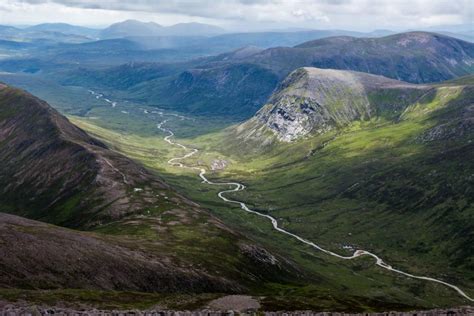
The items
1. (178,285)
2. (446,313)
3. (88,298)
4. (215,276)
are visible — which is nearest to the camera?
(446,313)

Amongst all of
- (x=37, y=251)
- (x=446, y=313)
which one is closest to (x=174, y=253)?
(x=37, y=251)

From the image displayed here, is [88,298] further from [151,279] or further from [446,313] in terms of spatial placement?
[446,313]

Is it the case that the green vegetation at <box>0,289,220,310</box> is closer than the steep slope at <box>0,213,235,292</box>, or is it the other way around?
the green vegetation at <box>0,289,220,310</box>

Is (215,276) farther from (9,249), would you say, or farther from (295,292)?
(9,249)

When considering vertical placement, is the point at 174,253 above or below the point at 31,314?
below

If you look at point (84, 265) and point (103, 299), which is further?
point (84, 265)

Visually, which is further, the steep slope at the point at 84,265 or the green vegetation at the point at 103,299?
the steep slope at the point at 84,265

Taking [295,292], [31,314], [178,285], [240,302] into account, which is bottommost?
[295,292]

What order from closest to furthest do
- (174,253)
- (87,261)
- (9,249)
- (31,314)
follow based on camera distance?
(31,314) < (9,249) < (87,261) < (174,253)

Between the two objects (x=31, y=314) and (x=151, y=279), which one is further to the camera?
(x=151, y=279)

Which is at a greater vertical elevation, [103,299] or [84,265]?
[103,299]
